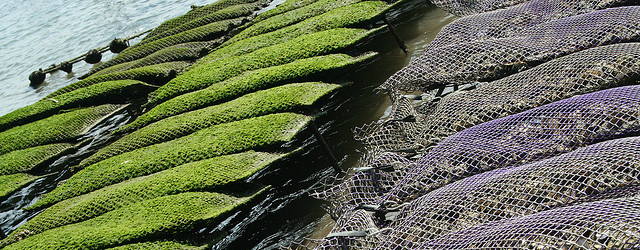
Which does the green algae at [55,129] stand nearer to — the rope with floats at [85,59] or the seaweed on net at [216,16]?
the seaweed on net at [216,16]

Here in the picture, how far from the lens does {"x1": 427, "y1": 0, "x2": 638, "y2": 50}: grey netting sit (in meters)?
8.15

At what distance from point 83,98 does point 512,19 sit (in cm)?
967

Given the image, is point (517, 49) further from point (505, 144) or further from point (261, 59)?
point (261, 59)

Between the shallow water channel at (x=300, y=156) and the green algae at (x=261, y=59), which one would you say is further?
the green algae at (x=261, y=59)

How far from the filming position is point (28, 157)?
38.3 feet

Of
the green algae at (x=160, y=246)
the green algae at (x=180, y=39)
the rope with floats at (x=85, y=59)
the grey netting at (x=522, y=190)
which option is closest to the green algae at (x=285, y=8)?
the green algae at (x=180, y=39)

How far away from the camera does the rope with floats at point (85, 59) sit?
735 inches

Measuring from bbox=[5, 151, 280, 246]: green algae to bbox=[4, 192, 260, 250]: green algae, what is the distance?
0.19 m

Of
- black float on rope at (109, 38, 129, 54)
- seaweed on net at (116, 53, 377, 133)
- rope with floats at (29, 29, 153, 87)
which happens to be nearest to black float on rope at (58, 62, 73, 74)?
rope with floats at (29, 29, 153, 87)

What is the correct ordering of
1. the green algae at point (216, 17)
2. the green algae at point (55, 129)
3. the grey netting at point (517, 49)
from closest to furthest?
the grey netting at point (517, 49), the green algae at point (55, 129), the green algae at point (216, 17)

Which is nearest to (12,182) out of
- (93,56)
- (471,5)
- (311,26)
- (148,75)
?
(148,75)

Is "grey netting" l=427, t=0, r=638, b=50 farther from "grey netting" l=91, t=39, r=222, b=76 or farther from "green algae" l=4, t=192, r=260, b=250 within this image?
"grey netting" l=91, t=39, r=222, b=76

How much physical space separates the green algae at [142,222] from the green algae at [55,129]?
3.98 metres

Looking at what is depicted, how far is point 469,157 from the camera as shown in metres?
5.62
